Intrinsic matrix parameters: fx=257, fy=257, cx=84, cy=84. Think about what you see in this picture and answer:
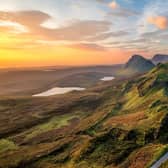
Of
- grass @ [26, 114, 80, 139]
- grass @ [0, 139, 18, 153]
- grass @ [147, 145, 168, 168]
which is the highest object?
grass @ [147, 145, 168, 168]

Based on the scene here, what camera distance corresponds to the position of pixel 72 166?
85.1m

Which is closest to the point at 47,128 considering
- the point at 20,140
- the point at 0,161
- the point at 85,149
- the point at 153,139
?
the point at 20,140

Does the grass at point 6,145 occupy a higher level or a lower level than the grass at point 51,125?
lower

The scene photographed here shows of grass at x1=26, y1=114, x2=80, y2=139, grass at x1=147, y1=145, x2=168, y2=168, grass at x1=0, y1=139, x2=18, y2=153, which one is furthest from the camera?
grass at x1=26, y1=114, x2=80, y2=139

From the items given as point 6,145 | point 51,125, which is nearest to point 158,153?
point 6,145

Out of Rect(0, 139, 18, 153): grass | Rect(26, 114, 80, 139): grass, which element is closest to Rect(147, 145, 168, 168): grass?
Rect(0, 139, 18, 153): grass

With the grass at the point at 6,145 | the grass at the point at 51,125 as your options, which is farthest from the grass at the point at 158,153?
the grass at the point at 51,125

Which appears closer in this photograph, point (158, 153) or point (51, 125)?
point (158, 153)

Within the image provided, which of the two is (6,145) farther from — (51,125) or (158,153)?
(158,153)

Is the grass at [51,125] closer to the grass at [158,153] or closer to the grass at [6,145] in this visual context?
the grass at [6,145]

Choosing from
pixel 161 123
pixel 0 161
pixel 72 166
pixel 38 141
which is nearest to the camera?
pixel 72 166

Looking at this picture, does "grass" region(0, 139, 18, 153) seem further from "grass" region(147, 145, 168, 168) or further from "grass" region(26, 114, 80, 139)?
"grass" region(147, 145, 168, 168)

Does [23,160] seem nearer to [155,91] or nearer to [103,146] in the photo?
[103,146]

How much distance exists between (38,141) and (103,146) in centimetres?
5318
